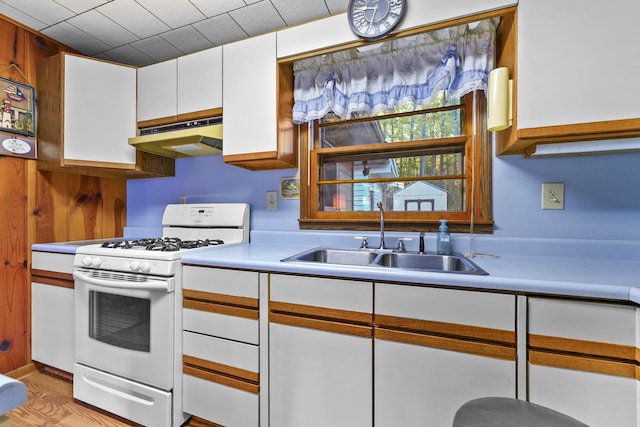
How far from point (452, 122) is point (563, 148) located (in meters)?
0.58

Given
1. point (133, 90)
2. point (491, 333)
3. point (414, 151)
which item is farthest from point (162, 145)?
point (491, 333)

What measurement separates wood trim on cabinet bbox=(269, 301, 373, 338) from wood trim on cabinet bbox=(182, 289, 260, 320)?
0.10 meters

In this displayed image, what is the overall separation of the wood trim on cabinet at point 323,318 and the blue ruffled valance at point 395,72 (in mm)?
1169

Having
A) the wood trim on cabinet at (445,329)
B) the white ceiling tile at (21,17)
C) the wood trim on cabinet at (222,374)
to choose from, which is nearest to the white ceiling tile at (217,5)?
the white ceiling tile at (21,17)

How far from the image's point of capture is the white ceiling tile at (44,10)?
1660 millimetres

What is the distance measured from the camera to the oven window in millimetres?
1463

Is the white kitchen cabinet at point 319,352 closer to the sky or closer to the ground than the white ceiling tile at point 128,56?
closer to the ground

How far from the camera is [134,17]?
177 centimetres

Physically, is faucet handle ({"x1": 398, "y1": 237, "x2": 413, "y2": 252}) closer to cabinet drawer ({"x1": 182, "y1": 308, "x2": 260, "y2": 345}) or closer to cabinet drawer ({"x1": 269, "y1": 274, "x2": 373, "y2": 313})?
cabinet drawer ({"x1": 269, "y1": 274, "x2": 373, "y2": 313})

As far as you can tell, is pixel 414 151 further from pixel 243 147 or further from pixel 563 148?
pixel 243 147

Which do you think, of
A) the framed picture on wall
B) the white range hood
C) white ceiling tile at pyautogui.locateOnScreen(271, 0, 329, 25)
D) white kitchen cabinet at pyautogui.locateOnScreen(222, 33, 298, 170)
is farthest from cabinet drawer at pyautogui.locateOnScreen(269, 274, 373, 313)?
the framed picture on wall

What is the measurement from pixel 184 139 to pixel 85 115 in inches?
30.3

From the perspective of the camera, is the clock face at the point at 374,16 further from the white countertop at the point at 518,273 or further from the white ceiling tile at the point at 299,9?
the white countertop at the point at 518,273

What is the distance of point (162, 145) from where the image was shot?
6.16 feet
